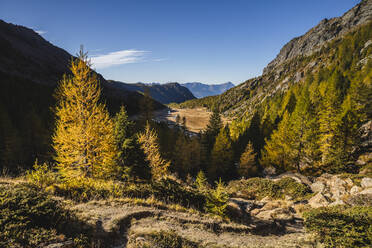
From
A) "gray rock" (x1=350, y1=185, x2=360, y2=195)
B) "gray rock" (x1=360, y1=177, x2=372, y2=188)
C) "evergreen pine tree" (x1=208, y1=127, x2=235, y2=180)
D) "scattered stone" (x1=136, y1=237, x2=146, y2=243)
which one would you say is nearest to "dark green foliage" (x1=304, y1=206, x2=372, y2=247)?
"scattered stone" (x1=136, y1=237, x2=146, y2=243)

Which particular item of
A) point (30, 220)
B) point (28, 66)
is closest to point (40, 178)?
point (30, 220)

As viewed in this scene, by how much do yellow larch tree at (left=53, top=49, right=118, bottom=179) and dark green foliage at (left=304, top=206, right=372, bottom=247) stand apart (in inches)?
564

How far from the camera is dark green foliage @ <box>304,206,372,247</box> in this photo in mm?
7496

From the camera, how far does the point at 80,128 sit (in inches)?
473

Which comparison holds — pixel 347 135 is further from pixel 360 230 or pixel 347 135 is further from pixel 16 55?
pixel 16 55

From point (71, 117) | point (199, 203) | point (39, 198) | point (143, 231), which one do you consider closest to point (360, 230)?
point (199, 203)

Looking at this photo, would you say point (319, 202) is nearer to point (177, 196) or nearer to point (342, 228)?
point (342, 228)

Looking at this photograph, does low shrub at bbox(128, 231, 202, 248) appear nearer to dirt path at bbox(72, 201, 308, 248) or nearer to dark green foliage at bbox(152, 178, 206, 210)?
dirt path at bbox(72, 201, 308, 248)

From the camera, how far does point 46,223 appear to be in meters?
5.70

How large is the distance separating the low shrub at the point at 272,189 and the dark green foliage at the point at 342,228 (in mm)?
12158

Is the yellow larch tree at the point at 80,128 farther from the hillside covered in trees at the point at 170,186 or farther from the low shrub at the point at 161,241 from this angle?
the low shrub at the point at 161,241

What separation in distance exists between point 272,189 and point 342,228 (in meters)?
16.9

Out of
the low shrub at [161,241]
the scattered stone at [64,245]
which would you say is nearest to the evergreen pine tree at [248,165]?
the low shrub at [161,241]

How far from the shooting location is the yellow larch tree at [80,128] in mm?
12086
